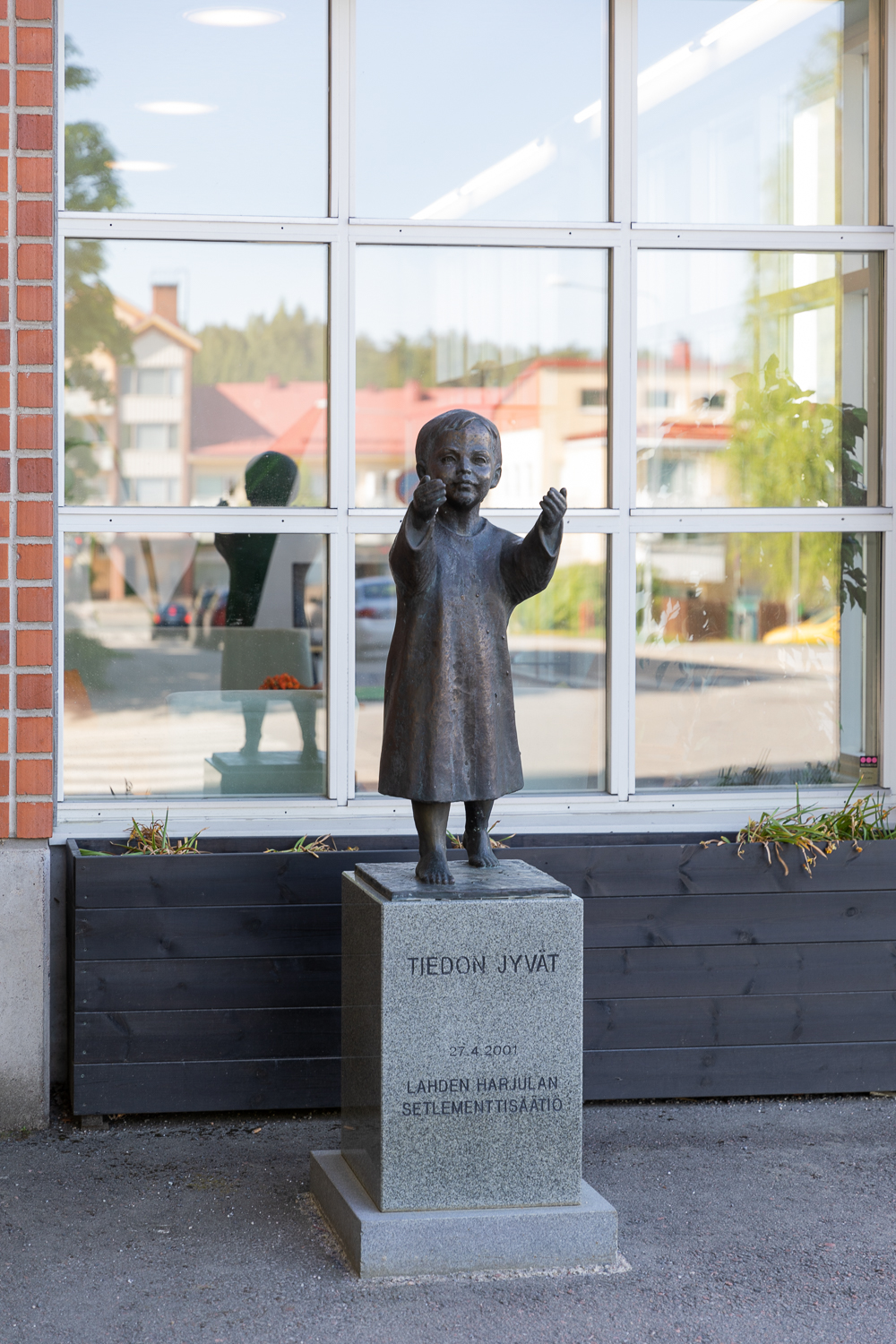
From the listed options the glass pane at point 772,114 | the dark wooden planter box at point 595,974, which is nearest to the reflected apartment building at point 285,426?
the glass pane at point 772,114

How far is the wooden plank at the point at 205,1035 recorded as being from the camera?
4688 mm

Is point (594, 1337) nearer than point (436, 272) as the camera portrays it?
Yes

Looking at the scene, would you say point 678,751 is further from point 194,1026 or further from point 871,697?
point 194,1026

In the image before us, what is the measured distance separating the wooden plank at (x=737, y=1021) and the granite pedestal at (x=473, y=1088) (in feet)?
3.87

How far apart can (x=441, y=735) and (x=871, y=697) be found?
2.63 m

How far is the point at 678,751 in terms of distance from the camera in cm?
566

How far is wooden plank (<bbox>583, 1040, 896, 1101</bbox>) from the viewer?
493cm

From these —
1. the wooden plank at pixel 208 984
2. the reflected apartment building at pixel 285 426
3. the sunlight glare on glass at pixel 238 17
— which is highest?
the sunlight glare on glass at pixel 238 17

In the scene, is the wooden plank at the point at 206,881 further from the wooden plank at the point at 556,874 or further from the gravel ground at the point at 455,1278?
the gravel ground at the point at 455,1278

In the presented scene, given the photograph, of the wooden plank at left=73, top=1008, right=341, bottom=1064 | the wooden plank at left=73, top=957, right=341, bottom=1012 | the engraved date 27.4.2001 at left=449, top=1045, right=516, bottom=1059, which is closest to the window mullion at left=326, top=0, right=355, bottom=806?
the wooden plank at left=73, top=957, right=341, bottom=1012

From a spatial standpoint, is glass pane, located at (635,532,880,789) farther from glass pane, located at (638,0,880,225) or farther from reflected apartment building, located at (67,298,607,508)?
glass pane, located at (638,0,880,225)

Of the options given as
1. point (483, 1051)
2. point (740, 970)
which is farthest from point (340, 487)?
point (483, 1051)

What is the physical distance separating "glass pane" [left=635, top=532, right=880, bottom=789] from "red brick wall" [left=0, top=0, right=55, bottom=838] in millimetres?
2302

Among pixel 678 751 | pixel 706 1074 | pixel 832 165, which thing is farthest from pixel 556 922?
pixel 832 165
